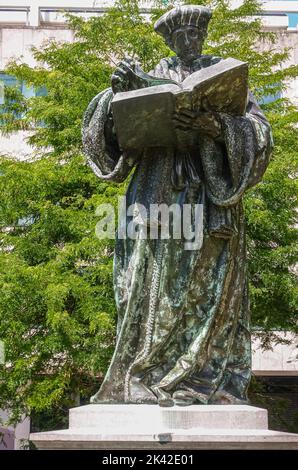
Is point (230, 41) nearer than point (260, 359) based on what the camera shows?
Yes

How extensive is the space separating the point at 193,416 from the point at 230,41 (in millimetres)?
11736

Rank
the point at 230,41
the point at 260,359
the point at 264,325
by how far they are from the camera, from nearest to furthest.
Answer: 1. the point at 264,325
2. the point at 230,41
3. the point at 260,359

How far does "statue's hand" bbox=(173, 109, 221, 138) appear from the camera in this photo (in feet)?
16.3

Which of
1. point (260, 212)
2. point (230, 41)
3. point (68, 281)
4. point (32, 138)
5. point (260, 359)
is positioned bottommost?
point (260, 359)

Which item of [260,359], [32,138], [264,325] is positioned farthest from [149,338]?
[260,359]

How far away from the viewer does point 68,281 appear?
12273 mm

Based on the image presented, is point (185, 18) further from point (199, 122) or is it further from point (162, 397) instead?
point (162, 397)

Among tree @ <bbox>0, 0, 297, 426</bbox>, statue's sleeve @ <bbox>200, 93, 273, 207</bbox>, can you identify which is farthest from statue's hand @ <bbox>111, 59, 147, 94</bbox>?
tree @ <bbox>0, 0, 297, 426</bbox>

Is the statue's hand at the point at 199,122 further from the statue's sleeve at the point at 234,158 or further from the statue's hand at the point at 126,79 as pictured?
the statue's hand at the point at 126,79

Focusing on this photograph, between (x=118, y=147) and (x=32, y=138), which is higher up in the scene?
(x=32, y=138)

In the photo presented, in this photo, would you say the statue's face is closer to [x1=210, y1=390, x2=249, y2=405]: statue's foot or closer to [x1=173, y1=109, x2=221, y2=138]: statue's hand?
[x1=173, y1=109, x2=221, y2=138]: statue's hand

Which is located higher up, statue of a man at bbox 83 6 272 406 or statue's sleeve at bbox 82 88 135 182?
statue's sleeve at bbox 82 88 135 182

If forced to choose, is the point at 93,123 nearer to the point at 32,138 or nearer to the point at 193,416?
the point at 193,416

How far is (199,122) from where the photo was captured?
5.06m
